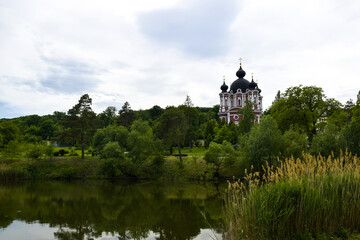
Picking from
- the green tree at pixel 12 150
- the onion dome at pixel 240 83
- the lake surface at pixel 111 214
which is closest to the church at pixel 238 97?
the onion dome at pixel 240 83

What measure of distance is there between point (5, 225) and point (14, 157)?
27.3 meters

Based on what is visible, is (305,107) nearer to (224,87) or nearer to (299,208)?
(299,208)

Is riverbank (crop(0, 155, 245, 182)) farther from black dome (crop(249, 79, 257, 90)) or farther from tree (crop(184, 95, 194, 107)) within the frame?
black dome (crop(249, 79, 257, 90))

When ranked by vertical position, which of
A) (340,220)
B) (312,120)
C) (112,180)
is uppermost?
(312,120)

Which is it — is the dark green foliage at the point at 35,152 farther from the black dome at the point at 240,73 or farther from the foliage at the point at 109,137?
the black dome at the point at 240,73

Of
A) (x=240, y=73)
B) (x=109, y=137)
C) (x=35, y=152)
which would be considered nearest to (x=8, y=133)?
(x=35, y=152)

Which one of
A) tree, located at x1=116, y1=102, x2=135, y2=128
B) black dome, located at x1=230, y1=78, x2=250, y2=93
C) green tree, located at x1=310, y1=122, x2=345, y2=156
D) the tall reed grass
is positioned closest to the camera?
the tall reed grass

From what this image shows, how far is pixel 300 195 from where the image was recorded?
7.60m

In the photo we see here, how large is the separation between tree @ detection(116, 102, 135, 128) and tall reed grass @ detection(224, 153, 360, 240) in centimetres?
5235

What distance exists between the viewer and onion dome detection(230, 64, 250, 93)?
Result: 69.4m

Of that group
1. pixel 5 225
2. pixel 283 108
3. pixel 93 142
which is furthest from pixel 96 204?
pixel 283 108

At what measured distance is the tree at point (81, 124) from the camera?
39.0m

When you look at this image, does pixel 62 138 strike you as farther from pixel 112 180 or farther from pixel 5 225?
pixel 5 225

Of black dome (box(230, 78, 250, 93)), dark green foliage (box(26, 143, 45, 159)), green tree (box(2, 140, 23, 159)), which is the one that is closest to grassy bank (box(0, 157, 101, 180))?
dark green foliage (box(26, 143, 45, 159))
